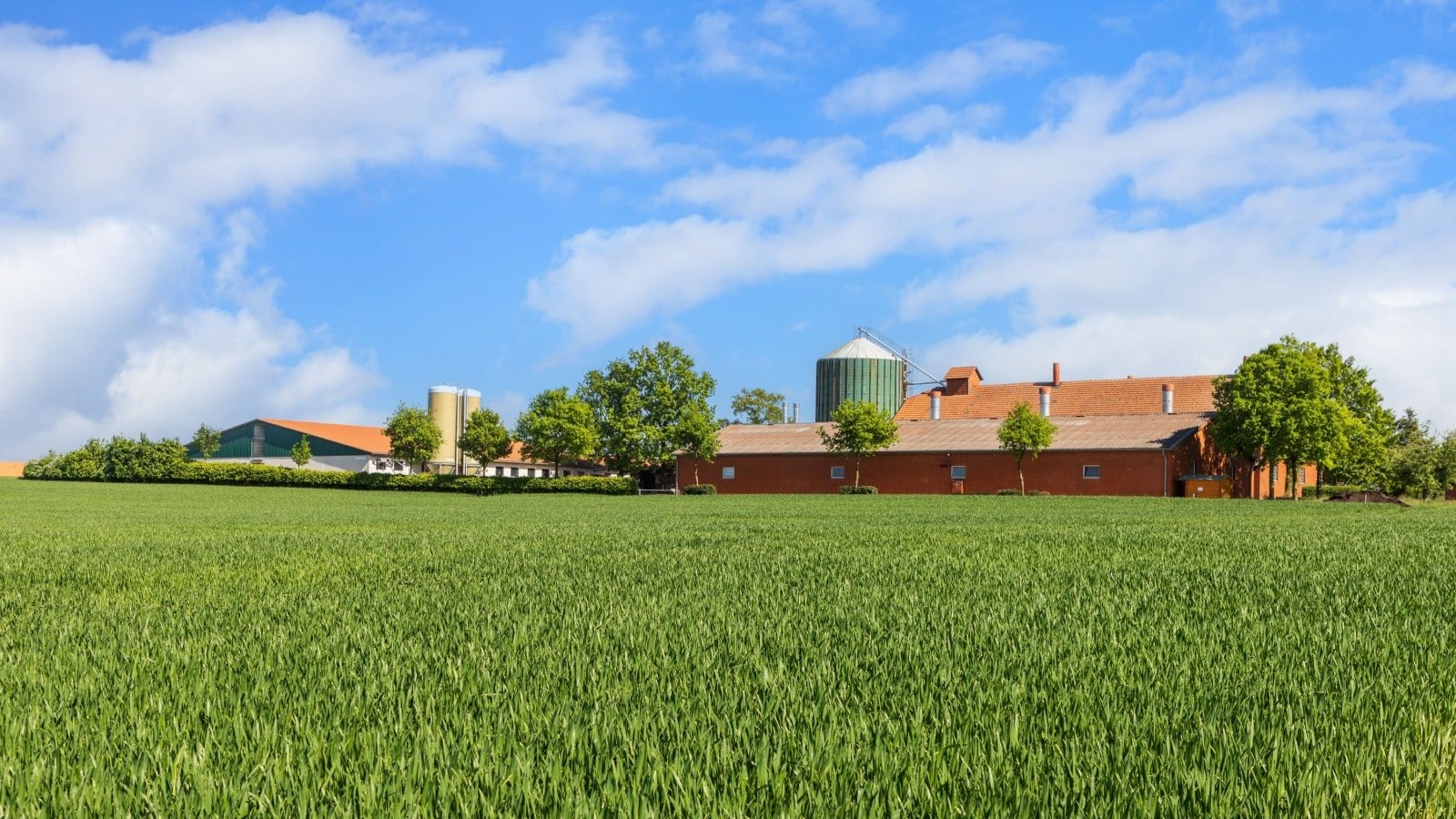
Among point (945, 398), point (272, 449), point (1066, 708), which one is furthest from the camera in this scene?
point (272, 449)

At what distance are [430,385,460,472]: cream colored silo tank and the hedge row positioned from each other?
2256 cm

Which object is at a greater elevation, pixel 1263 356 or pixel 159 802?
pixel 1263 356

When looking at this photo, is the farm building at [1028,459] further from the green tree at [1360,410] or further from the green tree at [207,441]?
the green tree at [207,441]

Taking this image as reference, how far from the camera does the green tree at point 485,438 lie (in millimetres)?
82750

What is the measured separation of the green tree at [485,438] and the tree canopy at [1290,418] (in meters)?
50.9

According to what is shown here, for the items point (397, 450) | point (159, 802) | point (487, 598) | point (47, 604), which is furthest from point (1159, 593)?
point (397, 450)

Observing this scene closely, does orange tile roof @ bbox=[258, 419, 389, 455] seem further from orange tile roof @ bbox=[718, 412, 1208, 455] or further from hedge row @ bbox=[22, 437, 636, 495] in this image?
orange tile roof @ bbox=[718, 412, 1208, 455]

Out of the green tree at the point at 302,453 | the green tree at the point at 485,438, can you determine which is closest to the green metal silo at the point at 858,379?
the green tree at the point at 485,438

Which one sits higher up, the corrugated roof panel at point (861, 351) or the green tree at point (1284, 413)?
the corrugated roof panel at point (861, 351)

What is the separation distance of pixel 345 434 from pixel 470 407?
40.6 feet

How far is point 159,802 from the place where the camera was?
305 centimetres

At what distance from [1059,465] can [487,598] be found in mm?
53629

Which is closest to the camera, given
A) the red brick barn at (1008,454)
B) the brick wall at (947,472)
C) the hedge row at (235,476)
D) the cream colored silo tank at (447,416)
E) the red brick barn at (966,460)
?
the brick wall at (947,472)

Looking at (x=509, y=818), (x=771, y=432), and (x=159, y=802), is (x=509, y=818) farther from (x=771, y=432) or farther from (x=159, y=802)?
(x=771, y=432)
